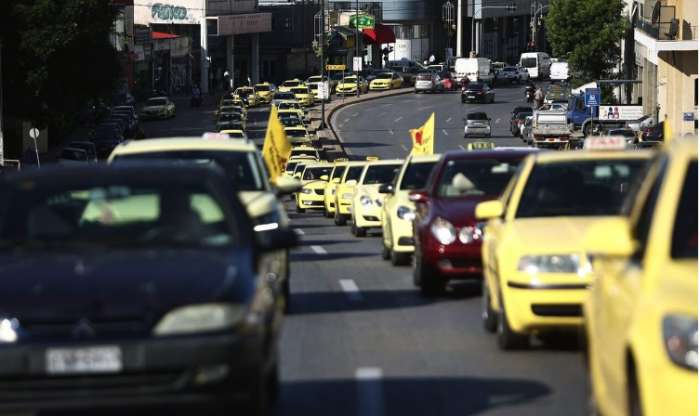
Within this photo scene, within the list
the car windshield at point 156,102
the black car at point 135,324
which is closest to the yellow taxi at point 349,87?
the car windshield at point 156,102

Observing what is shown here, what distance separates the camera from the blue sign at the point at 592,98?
75.9m

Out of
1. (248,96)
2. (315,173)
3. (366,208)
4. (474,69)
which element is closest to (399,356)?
(366,208)

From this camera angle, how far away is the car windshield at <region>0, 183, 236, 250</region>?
9.55 m

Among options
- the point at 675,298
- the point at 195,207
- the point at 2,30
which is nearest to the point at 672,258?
the point at 675,298

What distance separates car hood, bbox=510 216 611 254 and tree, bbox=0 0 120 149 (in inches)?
1997

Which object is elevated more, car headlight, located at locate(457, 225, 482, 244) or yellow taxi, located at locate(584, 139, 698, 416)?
yellow taxi, located at locate(584, 139, 698, 416)

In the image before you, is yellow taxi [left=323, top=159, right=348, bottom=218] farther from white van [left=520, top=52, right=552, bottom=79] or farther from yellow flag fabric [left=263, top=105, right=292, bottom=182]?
white van [left=520, top=52, right=552, bottom=79]

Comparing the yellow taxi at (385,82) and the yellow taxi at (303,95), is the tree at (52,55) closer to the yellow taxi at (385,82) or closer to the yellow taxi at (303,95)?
the yellow taxi at (303,95)

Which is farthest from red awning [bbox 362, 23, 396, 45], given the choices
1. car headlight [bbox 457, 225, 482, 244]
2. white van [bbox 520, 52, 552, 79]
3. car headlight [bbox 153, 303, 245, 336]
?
car headlight [bbox 153, 303, 245, 336]

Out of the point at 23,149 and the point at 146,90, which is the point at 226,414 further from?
the point at 146,90

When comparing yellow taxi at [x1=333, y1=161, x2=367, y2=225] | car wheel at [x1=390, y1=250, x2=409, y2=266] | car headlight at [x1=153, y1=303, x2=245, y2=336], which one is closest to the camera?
car headlight at [x1=153, y1=303, x2=245, y2=336]

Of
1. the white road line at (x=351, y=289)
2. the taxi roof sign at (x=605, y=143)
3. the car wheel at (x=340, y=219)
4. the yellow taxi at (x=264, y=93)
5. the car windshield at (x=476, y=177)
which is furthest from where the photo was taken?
the yellow taxi at (x=264, y=93)

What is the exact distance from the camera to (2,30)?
208ft

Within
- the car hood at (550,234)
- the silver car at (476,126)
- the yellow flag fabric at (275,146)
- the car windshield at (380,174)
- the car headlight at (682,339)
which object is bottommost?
the silver car at (476,126)
